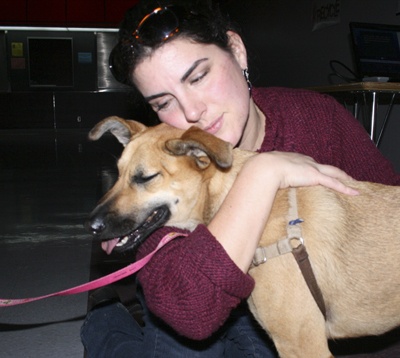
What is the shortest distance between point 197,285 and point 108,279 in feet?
1.11

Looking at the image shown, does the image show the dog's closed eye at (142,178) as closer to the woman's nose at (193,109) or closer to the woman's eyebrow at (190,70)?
the woman's nose at (193,109)

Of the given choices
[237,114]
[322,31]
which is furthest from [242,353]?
[322,31]

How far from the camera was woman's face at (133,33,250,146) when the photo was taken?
6.56 ft

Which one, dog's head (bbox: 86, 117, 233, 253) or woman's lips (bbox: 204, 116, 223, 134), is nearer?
dog's head (bbox: 86, 117, 233, 253)

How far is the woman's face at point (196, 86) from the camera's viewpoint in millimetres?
2000

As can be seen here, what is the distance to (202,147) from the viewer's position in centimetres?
172

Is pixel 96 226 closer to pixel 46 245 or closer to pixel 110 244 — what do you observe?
pixel 110 244

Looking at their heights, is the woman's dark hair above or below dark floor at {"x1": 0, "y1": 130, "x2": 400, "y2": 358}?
above

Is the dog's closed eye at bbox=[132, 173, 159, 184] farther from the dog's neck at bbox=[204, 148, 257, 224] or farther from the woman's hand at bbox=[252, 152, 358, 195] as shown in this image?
the woman's hand at bbox=[252, 152, 358, 195]

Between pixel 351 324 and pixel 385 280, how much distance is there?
23 cm

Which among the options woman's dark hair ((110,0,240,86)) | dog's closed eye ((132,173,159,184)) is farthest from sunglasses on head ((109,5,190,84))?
dog's closed eye ((132,173,159,184))

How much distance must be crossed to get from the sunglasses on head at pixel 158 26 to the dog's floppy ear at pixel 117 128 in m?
0.23

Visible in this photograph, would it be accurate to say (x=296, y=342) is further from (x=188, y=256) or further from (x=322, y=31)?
(x=322, y=31)

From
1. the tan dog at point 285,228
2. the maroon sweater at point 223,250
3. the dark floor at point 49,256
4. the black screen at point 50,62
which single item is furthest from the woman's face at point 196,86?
the black screen at point 50,62
